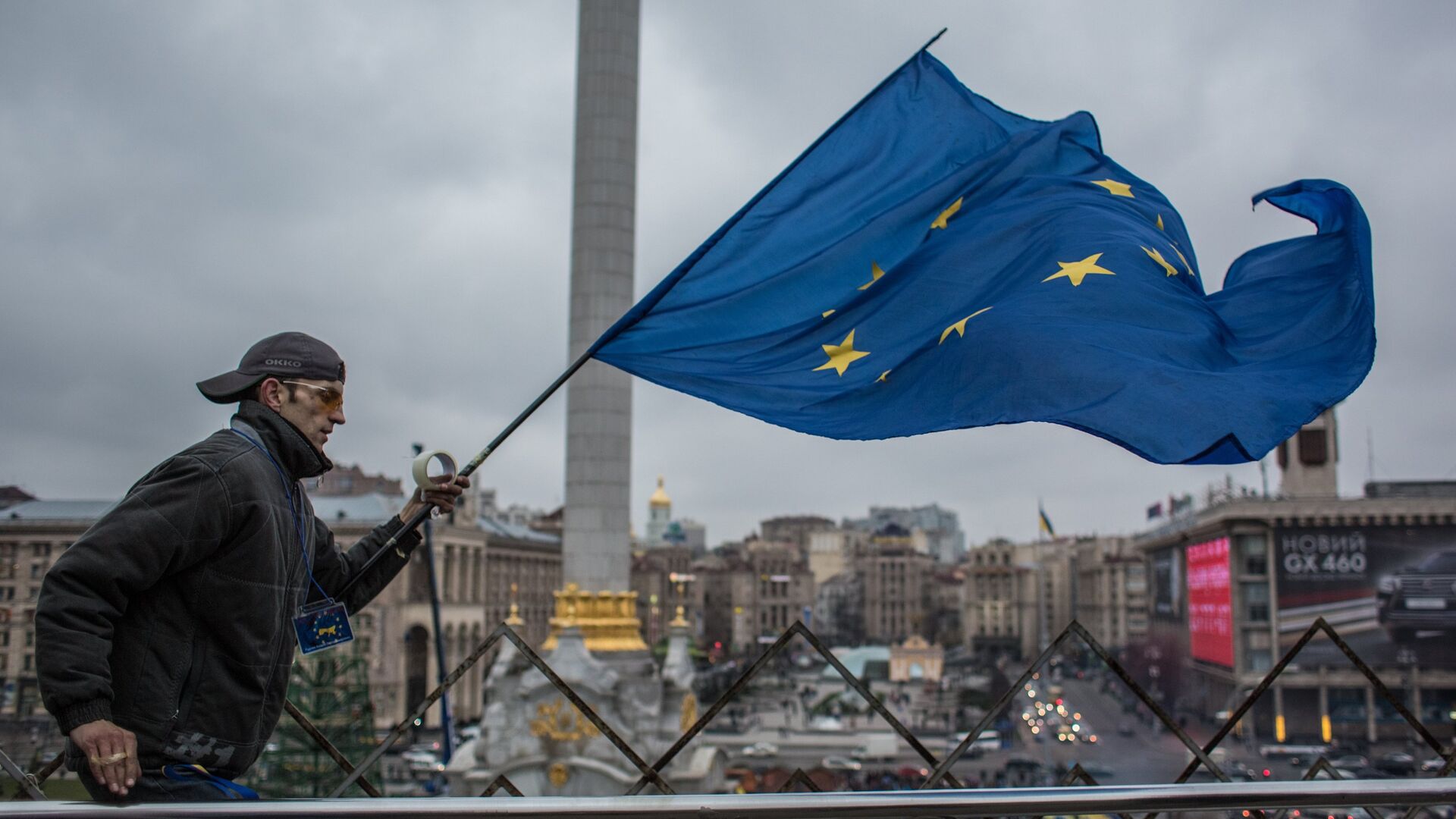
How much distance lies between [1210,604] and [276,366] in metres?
69.4

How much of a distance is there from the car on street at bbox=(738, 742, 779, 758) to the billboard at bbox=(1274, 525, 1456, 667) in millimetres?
30963

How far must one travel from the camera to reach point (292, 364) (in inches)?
104

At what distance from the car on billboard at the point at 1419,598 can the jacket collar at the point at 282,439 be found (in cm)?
6579

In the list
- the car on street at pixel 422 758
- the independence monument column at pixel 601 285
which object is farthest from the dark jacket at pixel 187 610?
the car on street at pixel 422 758

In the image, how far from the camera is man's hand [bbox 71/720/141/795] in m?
2.08

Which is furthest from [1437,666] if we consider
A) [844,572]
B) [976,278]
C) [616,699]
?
[844,572]

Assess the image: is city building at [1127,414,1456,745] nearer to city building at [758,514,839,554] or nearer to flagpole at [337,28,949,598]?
flagpole at [337,28,949,598]

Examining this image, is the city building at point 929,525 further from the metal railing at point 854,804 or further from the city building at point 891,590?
the metal railing at point 854,804

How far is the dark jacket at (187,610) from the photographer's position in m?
2.12

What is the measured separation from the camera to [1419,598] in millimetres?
57781

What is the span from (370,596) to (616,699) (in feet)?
71.2

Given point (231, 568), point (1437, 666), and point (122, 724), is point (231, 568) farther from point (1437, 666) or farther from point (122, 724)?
point (1437, 666)

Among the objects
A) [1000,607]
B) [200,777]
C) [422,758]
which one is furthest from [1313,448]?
[200,777]

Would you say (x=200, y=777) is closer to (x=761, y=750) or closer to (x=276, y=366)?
(x=276, y=366)
